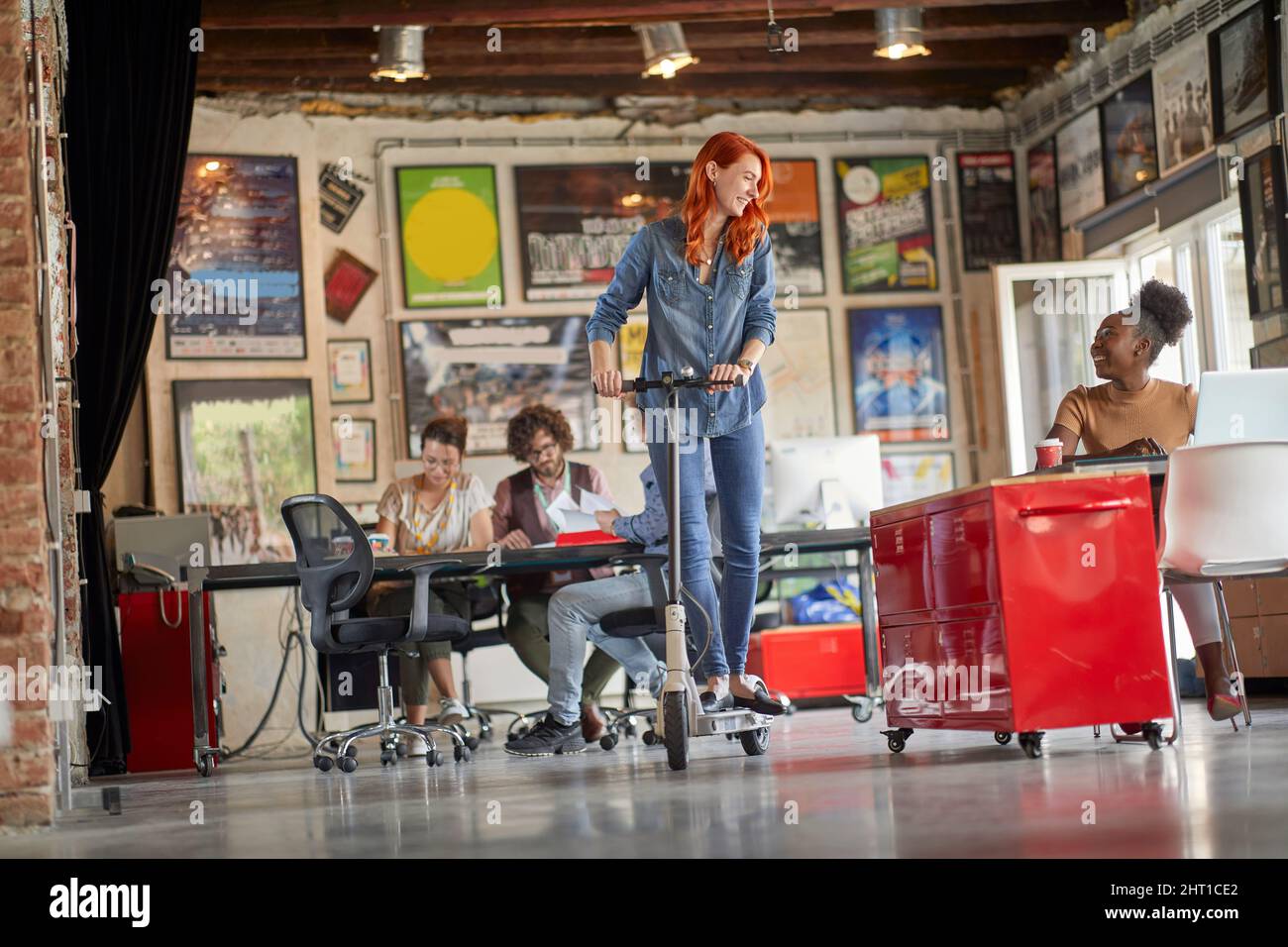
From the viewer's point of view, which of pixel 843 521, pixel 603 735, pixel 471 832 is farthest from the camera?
pixel 843 521

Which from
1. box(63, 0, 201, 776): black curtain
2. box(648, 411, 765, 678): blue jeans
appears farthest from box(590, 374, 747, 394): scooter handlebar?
box(63, 0, 201, 776): black curtain

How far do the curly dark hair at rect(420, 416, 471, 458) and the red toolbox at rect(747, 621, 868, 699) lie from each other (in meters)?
2.02

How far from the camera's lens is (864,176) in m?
10.1

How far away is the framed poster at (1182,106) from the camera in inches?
313

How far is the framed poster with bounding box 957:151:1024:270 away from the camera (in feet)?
33.1

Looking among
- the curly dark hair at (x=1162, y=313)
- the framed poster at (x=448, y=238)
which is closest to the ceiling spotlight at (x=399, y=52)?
the framed poster at (x=448, y=238)

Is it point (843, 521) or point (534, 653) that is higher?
point (843, 521)

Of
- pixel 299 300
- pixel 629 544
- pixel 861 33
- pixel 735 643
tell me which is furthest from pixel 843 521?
pixel 299 300

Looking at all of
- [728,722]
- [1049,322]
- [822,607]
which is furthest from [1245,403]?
[1049,322]

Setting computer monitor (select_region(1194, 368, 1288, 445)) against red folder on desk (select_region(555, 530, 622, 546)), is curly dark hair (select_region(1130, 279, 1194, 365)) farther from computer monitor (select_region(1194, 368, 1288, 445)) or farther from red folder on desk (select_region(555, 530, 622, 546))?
red folder on desk (select_region(555, 530, 622, 546))

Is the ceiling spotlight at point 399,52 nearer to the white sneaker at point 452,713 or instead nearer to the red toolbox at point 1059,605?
the white sneaker at point 452,713
